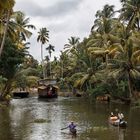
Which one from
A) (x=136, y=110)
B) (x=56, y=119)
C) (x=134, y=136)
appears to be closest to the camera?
(x=134, y=136)

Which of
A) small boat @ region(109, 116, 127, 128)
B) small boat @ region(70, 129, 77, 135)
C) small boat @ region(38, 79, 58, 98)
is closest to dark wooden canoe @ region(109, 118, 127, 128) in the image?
small boat @ region(109, 116, 127, 128)

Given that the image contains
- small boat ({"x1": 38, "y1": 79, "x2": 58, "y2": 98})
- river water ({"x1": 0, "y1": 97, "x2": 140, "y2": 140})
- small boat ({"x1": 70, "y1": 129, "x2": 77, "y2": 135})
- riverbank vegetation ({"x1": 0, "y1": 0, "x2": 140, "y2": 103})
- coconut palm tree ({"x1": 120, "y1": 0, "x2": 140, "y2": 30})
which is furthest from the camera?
small boat ({"x1": 38, "y1": 79, "x2": 58, "y2": 98})

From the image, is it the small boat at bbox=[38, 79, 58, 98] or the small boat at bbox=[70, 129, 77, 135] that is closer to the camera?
the small boat at bbox=[70, 129, 77, 135]

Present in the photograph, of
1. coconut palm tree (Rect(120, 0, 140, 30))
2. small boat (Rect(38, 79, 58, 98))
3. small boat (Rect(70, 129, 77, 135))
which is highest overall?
coconut palm tree (Rect(120, 0, 140, 30))

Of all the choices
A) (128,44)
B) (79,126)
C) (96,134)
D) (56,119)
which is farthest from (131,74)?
(96,134)

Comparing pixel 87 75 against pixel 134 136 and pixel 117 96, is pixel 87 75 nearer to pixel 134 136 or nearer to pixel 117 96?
pixel 117 96

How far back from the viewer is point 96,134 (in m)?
29.3

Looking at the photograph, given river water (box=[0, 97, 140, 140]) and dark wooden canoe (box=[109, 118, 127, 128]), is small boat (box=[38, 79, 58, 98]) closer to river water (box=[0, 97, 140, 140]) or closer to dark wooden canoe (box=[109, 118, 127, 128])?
river water (box=[0, 97, 140, 140])

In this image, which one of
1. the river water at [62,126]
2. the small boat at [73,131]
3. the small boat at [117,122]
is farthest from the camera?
the small boat at [117,122]

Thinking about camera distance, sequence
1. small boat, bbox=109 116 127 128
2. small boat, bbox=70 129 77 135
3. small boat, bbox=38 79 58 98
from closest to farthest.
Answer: small boat, bbox=70 129 77 135
small boat, bbox=109 116 127 128
small boat, bbox=38 79 58 98

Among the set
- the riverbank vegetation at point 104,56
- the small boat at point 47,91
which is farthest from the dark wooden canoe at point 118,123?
the small boat at point 47,91

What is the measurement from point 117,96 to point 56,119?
20.1 meters

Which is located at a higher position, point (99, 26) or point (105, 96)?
point (99, 26)

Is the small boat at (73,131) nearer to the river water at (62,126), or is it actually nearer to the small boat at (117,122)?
the river water at (62,126)
